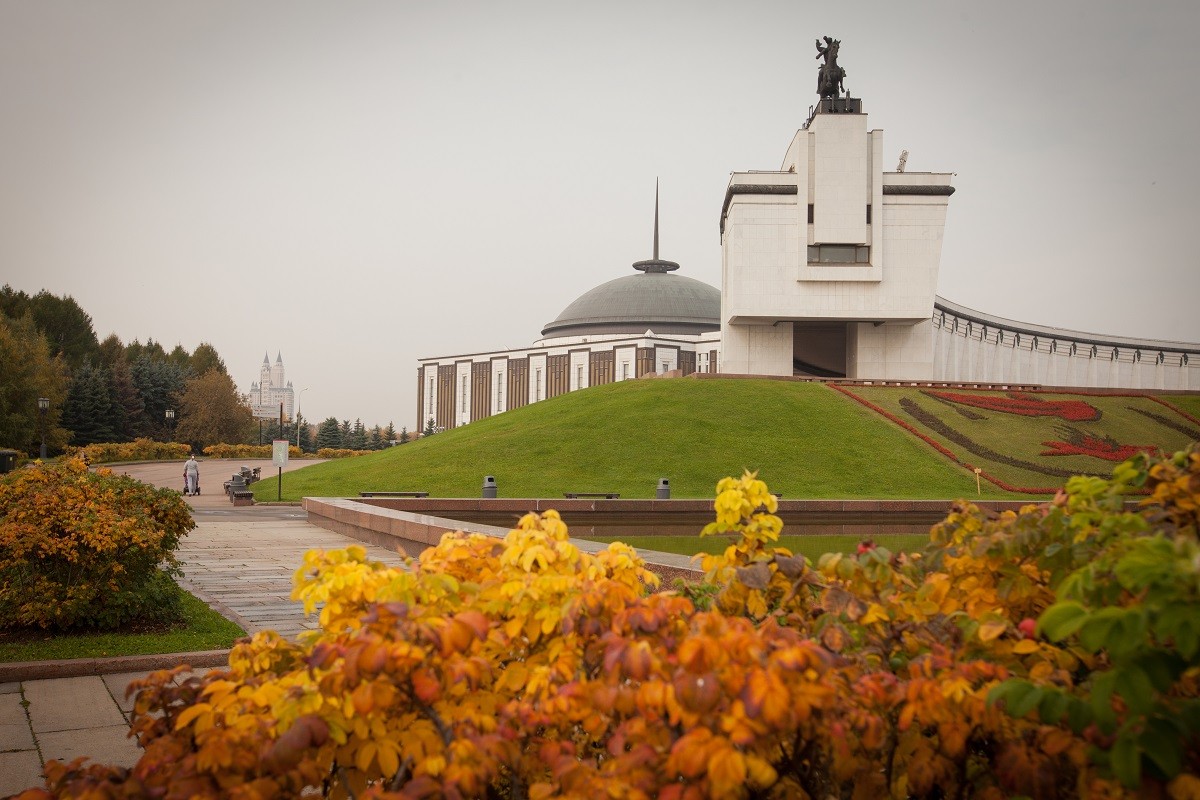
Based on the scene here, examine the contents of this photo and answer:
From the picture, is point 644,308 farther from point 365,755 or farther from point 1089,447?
point 365,755

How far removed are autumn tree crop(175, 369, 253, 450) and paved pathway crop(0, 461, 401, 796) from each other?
147ft

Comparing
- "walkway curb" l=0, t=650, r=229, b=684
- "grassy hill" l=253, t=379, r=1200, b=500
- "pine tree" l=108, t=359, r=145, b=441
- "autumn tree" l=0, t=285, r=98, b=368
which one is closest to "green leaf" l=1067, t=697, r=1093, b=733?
"walkway curb" l=0, t=650, r=229, b=684

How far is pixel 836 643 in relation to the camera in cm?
247

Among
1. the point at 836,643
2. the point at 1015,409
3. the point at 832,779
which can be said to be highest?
the point at 1015,409

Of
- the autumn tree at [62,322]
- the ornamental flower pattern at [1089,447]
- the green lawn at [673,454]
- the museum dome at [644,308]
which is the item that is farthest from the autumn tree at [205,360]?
the ornamental flower pattern at [1089,447]

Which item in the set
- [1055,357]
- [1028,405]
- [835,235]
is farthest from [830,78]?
[1055,357]

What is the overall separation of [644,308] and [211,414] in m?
42.7

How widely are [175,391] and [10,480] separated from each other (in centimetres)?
6254

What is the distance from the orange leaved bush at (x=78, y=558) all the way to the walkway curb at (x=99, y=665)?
914 millimetres

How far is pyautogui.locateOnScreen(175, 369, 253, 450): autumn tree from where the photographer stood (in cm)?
6153

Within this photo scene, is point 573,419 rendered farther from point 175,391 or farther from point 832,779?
point 175,391

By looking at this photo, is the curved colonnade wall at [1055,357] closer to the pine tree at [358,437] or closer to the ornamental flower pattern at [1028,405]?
the ornamental flower pattern at [1028,405]

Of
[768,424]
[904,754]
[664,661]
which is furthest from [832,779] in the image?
[768,424]

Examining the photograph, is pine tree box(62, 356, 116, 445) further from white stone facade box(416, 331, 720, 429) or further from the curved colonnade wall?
the curved colonnade wall
